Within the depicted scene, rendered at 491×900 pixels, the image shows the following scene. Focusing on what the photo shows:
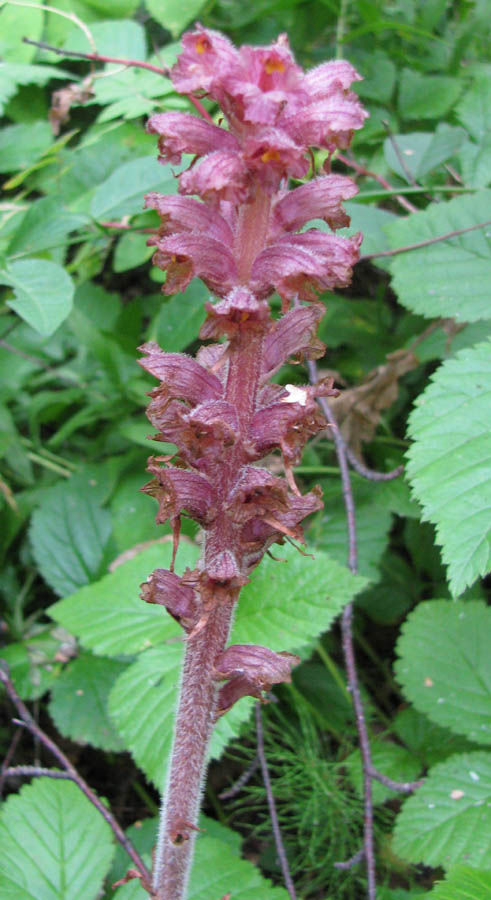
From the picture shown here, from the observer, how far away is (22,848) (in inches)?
93.6

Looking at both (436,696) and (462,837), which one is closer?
(462,837)

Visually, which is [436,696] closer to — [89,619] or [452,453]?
[452,453]

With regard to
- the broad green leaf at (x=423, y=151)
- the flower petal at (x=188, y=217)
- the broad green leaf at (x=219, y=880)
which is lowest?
the broad green leaf at (x=219, y=880)

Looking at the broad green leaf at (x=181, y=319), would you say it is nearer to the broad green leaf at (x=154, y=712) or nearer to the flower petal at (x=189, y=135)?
the broad green leaf at (x=154, y=712)

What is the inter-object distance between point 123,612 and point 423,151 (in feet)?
7.99

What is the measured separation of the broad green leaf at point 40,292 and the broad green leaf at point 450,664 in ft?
5.56

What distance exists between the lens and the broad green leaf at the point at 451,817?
7.60 feet

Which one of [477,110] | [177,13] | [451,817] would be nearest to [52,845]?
[451,817]

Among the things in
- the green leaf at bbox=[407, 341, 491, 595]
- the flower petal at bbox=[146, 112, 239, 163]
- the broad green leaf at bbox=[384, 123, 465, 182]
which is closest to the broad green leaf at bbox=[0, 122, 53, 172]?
the broad green leaf at bbox=[384, 123, 465, 182]

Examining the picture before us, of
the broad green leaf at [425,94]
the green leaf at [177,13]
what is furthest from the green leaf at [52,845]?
the broad green leaf at [425,94]

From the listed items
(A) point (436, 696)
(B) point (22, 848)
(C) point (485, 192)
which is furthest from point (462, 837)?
(C) point (485, 192)

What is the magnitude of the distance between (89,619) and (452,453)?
4.70ft

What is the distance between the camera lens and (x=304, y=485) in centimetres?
364

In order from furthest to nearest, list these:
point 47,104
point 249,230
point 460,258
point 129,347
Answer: point 47,104, point 129,347, point 460,258, point 249,230
